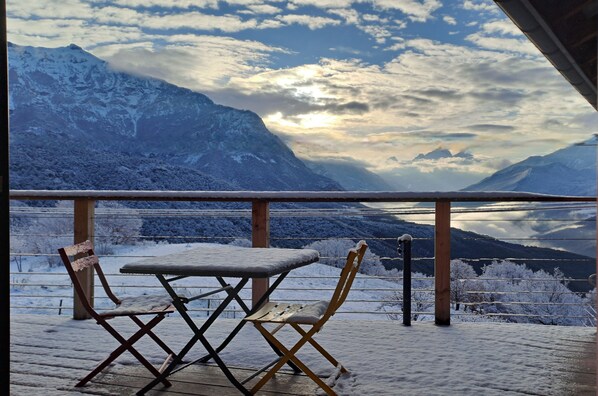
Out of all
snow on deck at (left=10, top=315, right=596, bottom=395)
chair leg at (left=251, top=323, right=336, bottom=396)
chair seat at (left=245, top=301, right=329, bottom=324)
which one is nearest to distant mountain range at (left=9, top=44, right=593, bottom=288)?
snow on deck at (left=10, top=315, right=596, bottom=395)

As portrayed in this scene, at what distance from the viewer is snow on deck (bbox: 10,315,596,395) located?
9.39ft

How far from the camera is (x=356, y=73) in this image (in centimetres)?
1581

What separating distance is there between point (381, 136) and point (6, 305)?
14.0 m

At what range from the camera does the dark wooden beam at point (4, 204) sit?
156 cm

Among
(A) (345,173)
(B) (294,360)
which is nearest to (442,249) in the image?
(B) (294,360)

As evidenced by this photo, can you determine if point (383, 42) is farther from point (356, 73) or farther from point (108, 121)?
point (108, 121)

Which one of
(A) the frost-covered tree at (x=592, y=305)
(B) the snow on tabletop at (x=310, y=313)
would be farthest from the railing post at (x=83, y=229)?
(A) the frost-covered tree at (x=592, y=305)

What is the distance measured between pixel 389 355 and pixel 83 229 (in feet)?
7.98

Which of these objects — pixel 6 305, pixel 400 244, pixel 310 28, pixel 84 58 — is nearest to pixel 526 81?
pixel 310 28

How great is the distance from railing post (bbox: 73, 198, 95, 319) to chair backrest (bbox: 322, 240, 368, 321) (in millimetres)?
2342

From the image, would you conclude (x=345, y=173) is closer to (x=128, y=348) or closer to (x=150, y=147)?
(x=150, y=147)

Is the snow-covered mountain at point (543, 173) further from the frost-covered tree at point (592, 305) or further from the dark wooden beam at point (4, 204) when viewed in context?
the dark wooden beam at point (4, 204)

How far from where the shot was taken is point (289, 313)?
2.78 m

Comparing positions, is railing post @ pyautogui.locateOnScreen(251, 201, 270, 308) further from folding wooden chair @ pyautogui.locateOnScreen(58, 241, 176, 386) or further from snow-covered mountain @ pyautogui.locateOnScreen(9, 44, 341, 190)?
snow-covered mountain @ pyautogui.locateOnScreen(9, 44, 341, 190)
